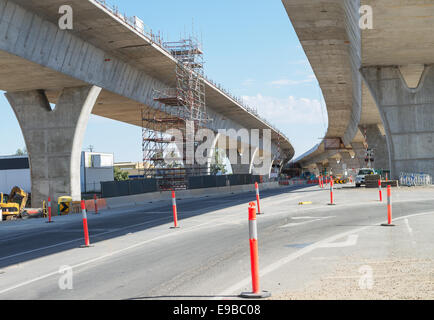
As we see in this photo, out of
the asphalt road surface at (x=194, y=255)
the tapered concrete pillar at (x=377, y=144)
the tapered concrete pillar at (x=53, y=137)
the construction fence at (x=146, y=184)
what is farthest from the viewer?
the tapered concrete pillar at (x=377, y=144)

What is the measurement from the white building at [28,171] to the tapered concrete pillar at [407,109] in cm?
4452

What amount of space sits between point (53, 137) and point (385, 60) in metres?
23.7

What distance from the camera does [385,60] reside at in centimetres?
3641

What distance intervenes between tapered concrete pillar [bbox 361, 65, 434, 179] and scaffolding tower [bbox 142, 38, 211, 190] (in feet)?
54.3

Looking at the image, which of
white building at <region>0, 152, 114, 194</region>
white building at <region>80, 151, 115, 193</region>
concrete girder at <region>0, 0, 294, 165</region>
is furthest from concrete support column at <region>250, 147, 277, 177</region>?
concrete girder at <region>0, 0, 294, 165</region>

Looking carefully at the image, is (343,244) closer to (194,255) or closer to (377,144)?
(194,255)

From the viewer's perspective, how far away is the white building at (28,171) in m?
72.4

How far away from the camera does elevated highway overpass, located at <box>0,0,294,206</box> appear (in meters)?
25.4

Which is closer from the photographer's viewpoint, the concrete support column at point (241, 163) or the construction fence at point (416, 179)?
the construction fence at point (416, 179)

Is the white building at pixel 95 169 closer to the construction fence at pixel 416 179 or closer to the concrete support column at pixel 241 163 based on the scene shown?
the concrete support column at pixel 241 163

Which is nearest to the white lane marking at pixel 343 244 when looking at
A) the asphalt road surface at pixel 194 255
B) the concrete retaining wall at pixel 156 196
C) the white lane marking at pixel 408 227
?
the asphalt road surface at pixel 194 255

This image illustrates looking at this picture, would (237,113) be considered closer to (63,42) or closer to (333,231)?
(63,42)

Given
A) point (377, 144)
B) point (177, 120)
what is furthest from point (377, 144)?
point (177, 120)
